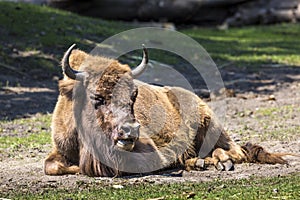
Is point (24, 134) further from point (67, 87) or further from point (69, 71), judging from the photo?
point (69, 71)

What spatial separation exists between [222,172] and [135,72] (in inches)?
56.1

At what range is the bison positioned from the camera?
7.24m

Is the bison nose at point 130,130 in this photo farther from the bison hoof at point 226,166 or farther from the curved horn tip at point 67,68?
the bison hoof at point 226,166

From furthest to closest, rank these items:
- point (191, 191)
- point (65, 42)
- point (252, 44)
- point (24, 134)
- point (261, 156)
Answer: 1. point (252, 44)
2. point (65, 42)
3. point (24, 134)
4. point (261, 156)
5. point (191, 191)

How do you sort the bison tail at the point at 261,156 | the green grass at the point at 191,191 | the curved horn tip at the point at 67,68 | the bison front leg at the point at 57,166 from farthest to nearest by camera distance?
the bison tail at the point at 261,156 → the bison front leg at the point at 57,166 → the curved horn tip at the point at 67,68 → the green grass at the point at 191,191

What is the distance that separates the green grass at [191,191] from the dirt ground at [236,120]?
0.23 meters

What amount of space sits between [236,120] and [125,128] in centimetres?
475

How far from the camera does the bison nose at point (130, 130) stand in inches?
269

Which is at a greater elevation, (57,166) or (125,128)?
(125,128)

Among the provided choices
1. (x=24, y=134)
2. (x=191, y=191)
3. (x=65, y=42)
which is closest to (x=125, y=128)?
(x=191, y=191)

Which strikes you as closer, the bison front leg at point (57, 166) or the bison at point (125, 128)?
the bison at point (125, 128)

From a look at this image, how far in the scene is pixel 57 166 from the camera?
755cm

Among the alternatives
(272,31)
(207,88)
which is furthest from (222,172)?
(272,31)

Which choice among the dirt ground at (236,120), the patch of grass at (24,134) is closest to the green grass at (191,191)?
the dirt ground at (236,120)
